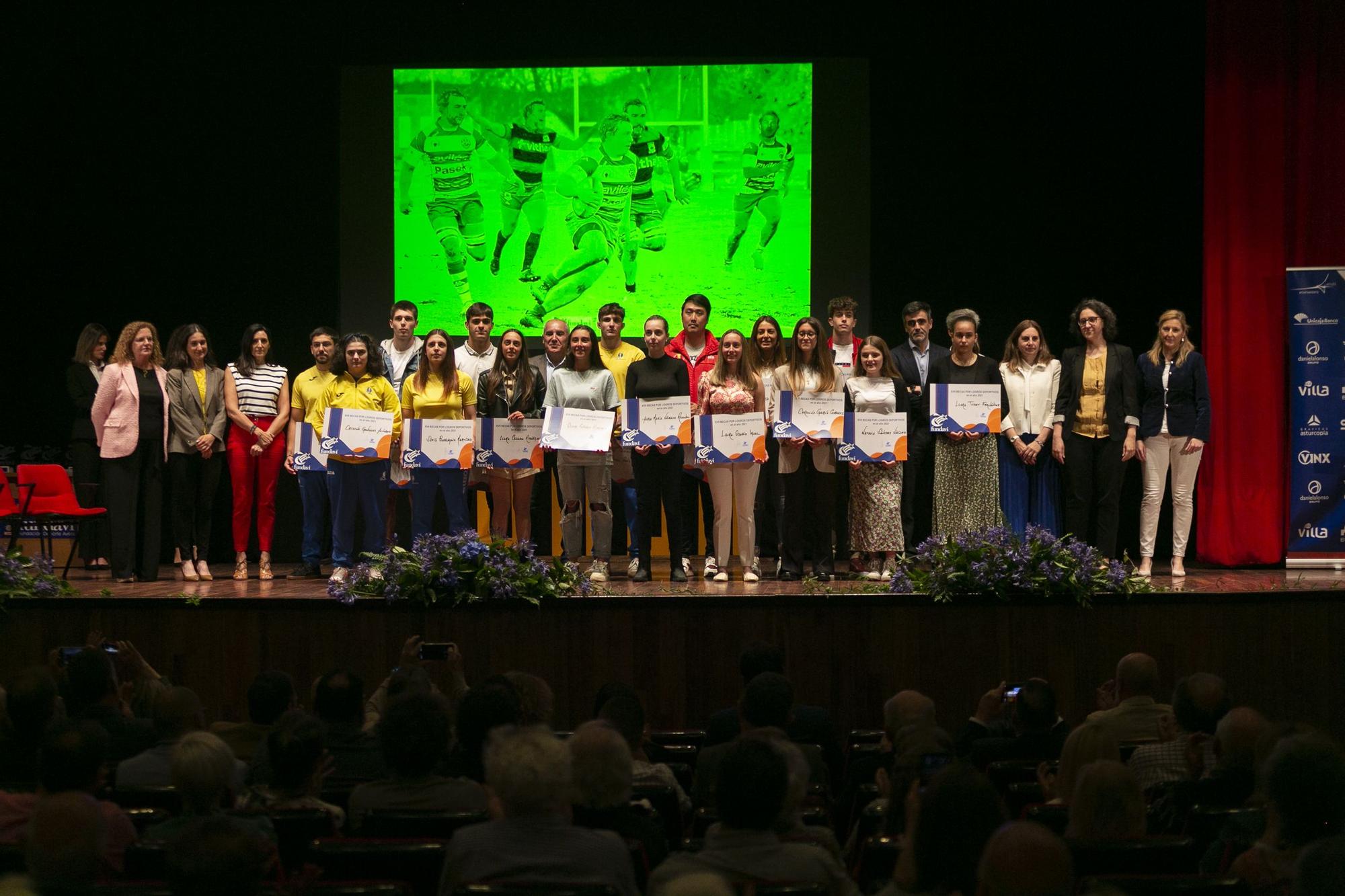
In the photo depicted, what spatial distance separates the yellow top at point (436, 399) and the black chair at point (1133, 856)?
19.0ft

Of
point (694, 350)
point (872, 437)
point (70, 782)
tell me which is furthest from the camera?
point (694, 350)

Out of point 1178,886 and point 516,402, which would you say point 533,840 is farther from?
point 516,402

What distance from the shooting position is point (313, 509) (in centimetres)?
863

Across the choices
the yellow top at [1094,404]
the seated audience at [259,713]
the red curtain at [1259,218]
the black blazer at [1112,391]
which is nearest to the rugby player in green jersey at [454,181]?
the black blazer at [1112,391]

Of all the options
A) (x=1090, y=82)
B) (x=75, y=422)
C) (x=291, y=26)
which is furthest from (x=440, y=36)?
(x=1090, y=82)

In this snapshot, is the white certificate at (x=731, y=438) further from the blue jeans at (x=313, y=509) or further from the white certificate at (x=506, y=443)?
the blue jeans at (x=313, y=509)

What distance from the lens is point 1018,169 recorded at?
10.4 metres

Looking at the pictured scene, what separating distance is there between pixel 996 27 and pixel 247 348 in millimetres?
6047

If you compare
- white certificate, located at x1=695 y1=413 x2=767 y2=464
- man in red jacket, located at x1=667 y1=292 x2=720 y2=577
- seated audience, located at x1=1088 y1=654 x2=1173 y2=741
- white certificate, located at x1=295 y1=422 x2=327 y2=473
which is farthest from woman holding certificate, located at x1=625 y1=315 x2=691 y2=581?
seated audience, located at x1=1088 y1=654 x2=1173 y2=741

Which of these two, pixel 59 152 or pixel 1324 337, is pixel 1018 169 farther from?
pixel 59 152

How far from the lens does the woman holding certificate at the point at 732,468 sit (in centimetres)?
795

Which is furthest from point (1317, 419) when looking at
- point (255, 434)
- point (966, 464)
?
point (255, 434)

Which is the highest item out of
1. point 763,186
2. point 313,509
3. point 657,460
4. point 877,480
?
point 763,186

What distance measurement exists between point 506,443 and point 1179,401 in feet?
13.7
